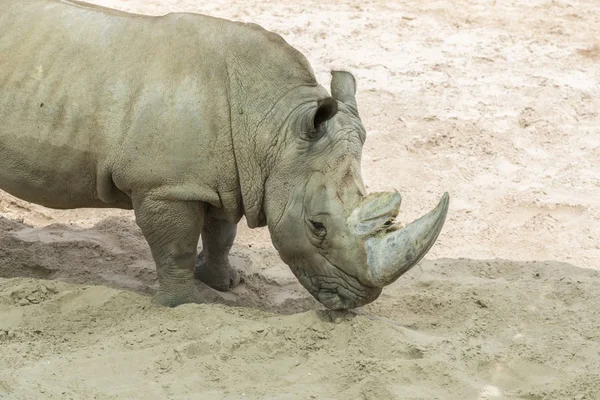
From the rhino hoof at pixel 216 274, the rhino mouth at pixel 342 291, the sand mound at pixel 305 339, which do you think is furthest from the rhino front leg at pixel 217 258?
the rhino mouth at pixel 342 291

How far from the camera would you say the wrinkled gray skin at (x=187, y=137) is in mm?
6535

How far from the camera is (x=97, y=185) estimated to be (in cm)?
696

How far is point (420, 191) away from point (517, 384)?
3545 mm

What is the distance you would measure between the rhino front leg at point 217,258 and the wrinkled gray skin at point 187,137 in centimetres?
80

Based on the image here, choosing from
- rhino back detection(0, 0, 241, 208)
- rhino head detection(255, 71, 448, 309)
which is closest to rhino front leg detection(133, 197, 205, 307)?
rhino back detection(0, 0, 241, 208)

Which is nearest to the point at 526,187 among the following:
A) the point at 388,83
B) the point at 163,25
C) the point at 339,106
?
the point at 388,83

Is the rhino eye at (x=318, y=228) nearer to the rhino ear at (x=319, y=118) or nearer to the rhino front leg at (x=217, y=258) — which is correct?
the rhino ear at (x=319, y=118)

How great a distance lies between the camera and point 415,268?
8219 mm

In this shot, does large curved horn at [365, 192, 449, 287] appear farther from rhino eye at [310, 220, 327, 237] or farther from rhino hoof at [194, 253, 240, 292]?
rhino hoof at [194, 253, 240, 292]

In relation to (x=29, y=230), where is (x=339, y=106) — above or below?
above

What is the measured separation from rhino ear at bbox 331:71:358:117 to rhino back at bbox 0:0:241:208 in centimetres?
73

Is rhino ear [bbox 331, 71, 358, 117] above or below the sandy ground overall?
above

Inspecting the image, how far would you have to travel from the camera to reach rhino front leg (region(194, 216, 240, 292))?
7.98m

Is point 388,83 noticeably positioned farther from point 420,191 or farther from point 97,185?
point 97,185
